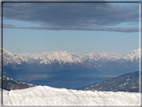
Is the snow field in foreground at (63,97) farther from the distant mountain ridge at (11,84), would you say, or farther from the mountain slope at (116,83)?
the mountain slope at (116,83)

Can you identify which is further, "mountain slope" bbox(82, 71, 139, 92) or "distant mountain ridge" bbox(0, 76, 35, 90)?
"mountain slope" bbox(82, 71, 139, 92)

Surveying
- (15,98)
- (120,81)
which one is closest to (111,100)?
(15,98)

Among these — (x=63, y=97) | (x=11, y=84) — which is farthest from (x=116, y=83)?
(x=63, y=97)

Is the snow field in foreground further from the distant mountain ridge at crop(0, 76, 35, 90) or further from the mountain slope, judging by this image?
the mountain slope

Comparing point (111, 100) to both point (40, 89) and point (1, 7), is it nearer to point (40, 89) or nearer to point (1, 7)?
point (40, 89)

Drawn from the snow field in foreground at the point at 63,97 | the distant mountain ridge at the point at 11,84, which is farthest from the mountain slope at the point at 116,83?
the snow field in foreground at the point at 63,97

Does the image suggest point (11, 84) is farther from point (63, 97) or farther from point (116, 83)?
point (116, 83)

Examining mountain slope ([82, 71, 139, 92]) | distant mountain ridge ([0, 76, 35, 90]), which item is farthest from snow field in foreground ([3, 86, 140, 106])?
mountain slope ([82, 71, 139, 92])

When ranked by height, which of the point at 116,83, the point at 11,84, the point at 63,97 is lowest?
the point at 116,83
